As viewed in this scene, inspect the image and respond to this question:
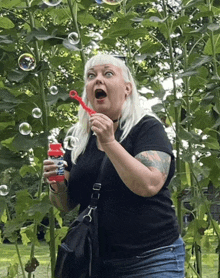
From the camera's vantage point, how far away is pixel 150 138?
1778 millimetres

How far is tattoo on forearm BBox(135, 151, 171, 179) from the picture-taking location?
172 centimetres

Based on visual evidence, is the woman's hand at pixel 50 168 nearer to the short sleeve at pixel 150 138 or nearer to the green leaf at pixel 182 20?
the short sleeve at pixel 150 138

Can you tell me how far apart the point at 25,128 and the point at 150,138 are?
3.63 ft

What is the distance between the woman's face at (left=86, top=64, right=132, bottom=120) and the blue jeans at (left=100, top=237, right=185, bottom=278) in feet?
1.44

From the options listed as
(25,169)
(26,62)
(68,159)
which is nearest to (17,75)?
(26,62)

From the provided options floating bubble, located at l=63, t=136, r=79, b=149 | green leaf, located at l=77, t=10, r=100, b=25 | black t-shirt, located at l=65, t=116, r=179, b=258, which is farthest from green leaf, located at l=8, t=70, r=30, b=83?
black t-shirt, located at l=65, t=116, r=179, b=258

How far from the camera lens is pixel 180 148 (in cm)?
328

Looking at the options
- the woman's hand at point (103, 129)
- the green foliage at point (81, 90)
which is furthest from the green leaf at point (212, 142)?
the woman's hand at point (103, 129)

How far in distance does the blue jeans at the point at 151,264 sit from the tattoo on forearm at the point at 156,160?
8.9 inches

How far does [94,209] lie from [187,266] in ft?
5.43

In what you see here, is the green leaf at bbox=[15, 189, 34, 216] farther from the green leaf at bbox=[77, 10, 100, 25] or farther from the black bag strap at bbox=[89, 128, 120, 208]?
the black bag strap at bbox=[89, 128, 120, 208]

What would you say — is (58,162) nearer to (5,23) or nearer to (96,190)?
(96,190)

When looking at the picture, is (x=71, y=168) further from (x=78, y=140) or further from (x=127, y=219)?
(x=127, y=219)

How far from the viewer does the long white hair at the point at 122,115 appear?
1863mm
